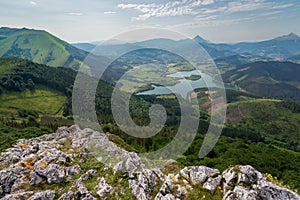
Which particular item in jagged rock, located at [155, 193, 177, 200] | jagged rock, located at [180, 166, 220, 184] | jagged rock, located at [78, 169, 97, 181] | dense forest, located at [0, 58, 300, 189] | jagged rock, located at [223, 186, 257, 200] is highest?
jagged rock, located at [223, 186, 257, 200]

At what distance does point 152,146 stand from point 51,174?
54387 millimetres

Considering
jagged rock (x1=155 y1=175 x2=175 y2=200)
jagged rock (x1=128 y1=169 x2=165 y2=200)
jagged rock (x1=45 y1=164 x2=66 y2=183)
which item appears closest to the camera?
jagged rock (x1=155 y1=175 x2=175 y2=200)

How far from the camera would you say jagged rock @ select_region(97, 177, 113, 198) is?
2326 centimetres

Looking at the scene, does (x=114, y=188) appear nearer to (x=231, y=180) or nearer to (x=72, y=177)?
(x=72, y=177)

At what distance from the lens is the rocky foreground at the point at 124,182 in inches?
827

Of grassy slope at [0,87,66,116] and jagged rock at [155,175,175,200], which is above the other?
jagged rock at [155,175,175,200]

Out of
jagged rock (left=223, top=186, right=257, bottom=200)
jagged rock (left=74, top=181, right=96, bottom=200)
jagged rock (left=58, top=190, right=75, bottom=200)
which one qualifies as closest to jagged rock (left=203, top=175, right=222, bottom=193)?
jagged rock (left=223, top=186, right=257, bottom=200)

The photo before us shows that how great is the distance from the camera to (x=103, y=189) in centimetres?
2377

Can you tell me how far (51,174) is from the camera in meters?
27.1

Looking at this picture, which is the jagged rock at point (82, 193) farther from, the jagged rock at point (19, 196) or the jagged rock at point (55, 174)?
the jagged rock at point (19, 196)

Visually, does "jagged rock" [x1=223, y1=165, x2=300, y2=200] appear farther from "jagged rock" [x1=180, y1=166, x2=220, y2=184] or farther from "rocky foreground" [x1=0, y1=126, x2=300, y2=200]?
"jagged rock" [x1=180, y1=166, x2=220, y2=184]

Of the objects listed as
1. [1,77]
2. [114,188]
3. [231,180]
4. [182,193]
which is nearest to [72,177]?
[114,188]

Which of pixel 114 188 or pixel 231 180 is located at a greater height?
pixel 231 180

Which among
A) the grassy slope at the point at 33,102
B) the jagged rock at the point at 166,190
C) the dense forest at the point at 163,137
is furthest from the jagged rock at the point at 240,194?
the grassy slope at the point at 33,102
